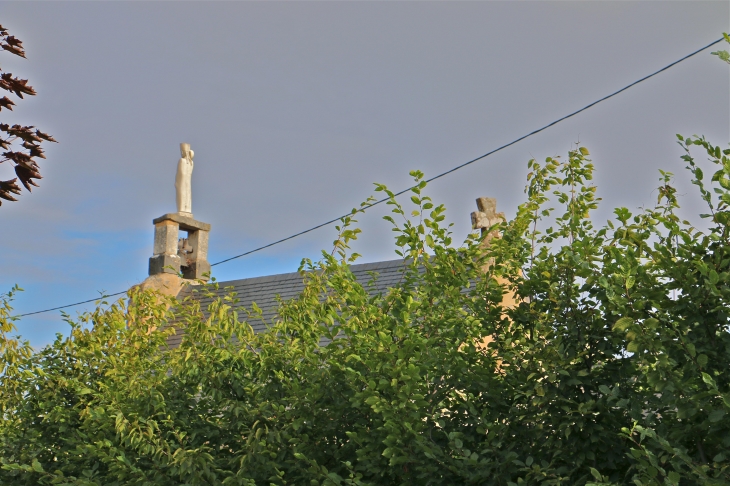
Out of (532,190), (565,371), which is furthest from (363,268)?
(565,371)

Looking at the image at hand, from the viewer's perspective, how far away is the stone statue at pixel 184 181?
22.4 m

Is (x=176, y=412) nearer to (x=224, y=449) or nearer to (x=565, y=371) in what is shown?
(x=224, y=449)

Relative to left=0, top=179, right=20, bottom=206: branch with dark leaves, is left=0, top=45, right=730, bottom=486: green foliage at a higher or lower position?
lower

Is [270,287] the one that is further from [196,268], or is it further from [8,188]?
[8,188]

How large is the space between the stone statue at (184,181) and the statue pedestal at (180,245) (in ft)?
0.93

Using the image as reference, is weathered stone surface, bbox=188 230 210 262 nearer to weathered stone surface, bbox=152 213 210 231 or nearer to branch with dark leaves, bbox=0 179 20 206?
weathered stone surface, bbox=152 213 210 231

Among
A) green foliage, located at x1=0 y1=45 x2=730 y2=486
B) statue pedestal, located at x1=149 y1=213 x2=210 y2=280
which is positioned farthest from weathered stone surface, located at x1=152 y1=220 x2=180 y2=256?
green foliage, located at x1=0 y1=45 x2=730 y2=486

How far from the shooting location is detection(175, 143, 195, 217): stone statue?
22.4 m

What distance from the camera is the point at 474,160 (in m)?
14.4

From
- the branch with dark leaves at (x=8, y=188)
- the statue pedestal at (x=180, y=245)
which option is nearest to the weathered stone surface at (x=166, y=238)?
the statue pedestal at (x=180, y=245)

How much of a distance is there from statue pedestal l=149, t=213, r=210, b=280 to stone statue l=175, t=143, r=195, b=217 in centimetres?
28

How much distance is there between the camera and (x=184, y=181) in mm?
22422

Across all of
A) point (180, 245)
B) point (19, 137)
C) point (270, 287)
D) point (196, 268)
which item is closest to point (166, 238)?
point (180, 245)

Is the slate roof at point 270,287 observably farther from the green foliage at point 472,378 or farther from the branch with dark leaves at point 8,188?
the branch with dark leaves at point 8,188
